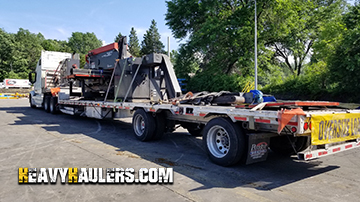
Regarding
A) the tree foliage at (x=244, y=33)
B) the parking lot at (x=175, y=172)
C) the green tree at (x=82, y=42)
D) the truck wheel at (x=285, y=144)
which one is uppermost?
the green tree at (x=82, y=42)

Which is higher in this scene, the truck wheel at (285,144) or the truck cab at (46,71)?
the truck cab at (46,71)

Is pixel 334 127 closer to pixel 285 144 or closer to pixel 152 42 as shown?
pixel 285 144

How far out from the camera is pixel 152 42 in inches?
2746

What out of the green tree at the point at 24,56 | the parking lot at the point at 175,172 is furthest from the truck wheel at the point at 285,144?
the green tree at the point at 24,56

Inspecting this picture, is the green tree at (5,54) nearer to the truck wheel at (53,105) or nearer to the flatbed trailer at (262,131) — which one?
the truck wheel at (53,105)

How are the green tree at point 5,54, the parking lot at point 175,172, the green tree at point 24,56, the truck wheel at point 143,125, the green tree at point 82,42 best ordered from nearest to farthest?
the parking lot at point 175,172, the truck wheel at point 143,125, the green tree at point 5,54, the green tree at point 24,56, the green tree at point 82,42

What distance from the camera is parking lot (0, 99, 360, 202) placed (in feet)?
12.9

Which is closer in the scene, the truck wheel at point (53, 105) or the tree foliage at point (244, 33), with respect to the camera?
the truck wheel at point (53, 105)

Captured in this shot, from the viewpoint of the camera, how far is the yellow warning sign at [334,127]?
4340 millimetres

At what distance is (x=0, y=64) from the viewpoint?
67625 mm

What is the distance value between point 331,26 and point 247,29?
6438 mm

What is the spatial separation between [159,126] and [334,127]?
443cm

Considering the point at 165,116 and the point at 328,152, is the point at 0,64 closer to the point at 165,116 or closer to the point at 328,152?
the point at 165,116

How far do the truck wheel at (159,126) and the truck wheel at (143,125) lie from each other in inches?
4.1
